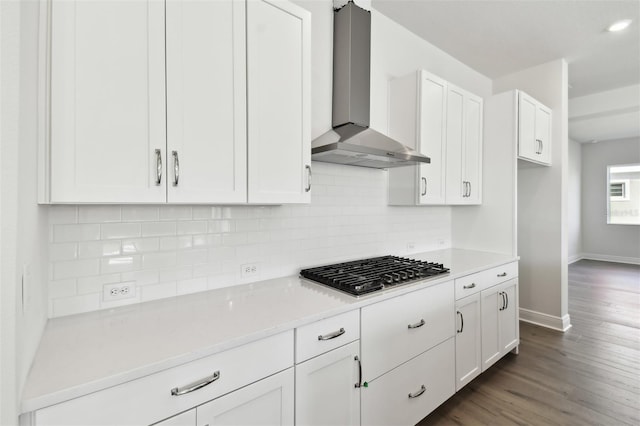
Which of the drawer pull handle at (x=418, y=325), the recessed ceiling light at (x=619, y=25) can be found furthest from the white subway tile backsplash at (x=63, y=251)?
the recessed ceiling light at (x=619, y=25)

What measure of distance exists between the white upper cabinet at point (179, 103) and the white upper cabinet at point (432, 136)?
1.14 m

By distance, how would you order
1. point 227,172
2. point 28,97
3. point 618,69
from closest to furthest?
point 28,97
point 227,172
point 618,69

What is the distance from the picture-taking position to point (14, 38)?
0.70m

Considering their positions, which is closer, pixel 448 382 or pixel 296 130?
pixel 296 130

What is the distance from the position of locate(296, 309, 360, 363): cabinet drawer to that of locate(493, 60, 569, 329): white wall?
10.4 feet

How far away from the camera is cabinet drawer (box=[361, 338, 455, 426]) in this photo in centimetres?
168

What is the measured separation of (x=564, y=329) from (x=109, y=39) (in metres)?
4.73

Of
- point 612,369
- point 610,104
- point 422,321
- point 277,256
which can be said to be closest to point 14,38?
point 277,256

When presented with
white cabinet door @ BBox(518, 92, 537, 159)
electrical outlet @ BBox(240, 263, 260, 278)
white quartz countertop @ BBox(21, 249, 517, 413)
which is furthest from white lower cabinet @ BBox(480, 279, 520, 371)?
electrical outlet @ BBox(240, 263, 260, 278)

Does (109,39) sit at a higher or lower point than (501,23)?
lower

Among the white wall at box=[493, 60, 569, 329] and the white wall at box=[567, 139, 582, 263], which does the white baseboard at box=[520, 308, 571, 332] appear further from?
the white wall at box=[567, 139, 582, 263]

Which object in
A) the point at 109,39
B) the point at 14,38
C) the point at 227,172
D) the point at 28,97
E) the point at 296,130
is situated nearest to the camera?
the point at 14,38

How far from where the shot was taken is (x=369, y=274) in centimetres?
199

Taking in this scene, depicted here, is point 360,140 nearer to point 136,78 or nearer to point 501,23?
point 136,78
